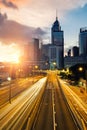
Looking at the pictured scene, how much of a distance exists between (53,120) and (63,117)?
4059 millimetres

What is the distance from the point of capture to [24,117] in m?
54.4

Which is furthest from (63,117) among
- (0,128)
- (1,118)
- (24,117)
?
(0,128)

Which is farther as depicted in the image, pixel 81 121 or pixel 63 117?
pixel 63 117

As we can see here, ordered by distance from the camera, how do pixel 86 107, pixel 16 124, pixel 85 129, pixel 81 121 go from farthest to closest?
pixel 86 107
pixel 81 121
pixel 16 124
pixel 85 129

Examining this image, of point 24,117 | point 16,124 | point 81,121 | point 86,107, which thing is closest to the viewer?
point 16,124

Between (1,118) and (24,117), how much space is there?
4437mm

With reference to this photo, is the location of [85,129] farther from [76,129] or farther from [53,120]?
[53,120]

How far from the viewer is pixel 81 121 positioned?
51.1 m

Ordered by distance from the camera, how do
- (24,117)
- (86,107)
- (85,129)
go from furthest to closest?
1. (86,107)
2. (24,117)
3. (85,129)

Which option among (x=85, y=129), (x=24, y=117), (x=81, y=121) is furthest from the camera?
(x=24, y=117)

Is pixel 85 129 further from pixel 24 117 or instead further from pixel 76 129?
pixel 24 117

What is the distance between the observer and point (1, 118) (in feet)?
171

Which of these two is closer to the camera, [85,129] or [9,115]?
[85,129]

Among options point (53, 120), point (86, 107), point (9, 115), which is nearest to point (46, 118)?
point (53, 120)
